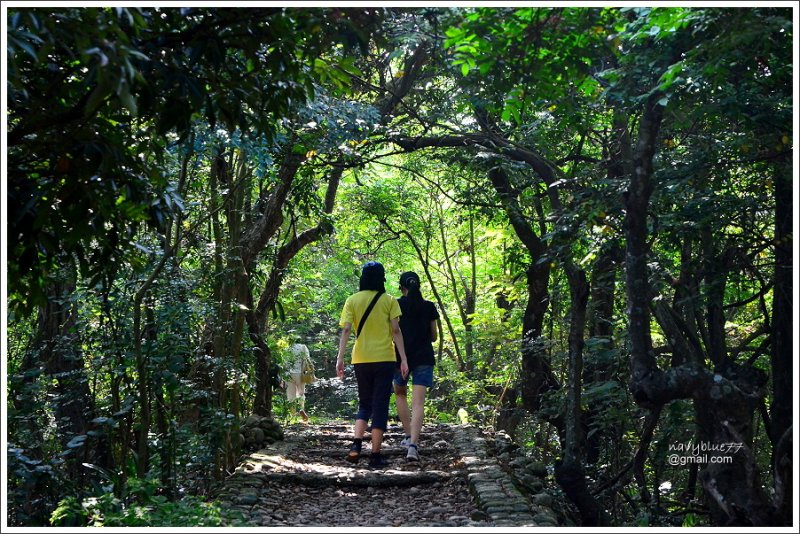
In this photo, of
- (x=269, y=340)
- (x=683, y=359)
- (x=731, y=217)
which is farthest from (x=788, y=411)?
(x=269, y=340)

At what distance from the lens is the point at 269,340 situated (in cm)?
1150

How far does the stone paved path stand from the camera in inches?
218

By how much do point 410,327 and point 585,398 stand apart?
2342mm

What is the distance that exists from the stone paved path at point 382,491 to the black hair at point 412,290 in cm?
160

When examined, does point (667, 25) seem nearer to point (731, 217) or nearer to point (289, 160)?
point (731, 217)

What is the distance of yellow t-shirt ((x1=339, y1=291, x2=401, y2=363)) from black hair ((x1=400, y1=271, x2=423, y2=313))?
2.11ft

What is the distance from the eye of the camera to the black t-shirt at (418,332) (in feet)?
25.8

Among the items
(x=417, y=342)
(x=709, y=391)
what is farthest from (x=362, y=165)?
(x=709, y=391)

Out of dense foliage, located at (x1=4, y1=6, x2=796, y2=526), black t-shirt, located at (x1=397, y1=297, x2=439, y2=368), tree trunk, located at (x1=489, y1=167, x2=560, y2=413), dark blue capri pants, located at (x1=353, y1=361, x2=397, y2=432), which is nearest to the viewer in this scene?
dense foliage, located at (x1=4, y1=6, x2=796, y2=526)

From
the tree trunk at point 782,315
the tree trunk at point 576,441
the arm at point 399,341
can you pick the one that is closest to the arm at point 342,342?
the arm at point 399,341

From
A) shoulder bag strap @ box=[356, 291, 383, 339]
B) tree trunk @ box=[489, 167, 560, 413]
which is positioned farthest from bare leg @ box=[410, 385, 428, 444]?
tree trunk @ box=[489, 167, 560, 413]

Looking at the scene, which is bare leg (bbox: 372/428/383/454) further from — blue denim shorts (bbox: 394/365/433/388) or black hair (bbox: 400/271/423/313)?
black hair (bbox: 400/271/423/313)

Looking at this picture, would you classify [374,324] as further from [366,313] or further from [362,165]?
[362,165]

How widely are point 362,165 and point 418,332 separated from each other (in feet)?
7.95
